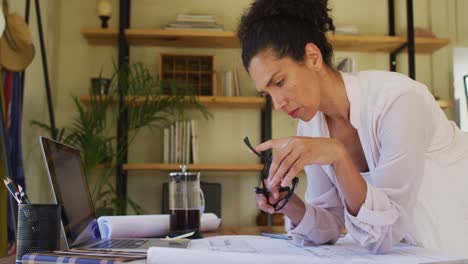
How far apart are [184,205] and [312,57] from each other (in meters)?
0.47

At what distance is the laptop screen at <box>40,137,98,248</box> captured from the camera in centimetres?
90

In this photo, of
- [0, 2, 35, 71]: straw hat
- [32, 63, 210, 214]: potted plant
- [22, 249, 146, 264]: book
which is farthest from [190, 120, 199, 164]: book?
[22, 249, 146, 264]: book

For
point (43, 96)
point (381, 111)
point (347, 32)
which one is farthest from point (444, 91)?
point (381, 111)

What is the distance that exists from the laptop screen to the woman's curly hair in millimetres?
438

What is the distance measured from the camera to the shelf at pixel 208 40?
3.26 m

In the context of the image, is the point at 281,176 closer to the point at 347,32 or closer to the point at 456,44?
the point at 347,32

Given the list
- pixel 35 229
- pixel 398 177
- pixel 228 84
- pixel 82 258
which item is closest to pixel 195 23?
pixel 228 84

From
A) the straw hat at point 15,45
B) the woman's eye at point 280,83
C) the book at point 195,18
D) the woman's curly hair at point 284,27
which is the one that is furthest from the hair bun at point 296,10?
the book at point 195,18

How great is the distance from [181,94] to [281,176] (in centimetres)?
235

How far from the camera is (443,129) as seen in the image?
113 centimetres

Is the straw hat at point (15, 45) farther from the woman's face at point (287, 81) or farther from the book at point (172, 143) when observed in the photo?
the woman's face at point (287, 81)

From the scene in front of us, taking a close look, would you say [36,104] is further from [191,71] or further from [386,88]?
[386,88]

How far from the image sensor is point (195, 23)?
3.32 m

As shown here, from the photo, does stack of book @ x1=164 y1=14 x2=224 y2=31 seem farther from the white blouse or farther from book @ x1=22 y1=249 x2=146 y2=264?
book @ x1=22 y1=249 x2=146 y2=264
